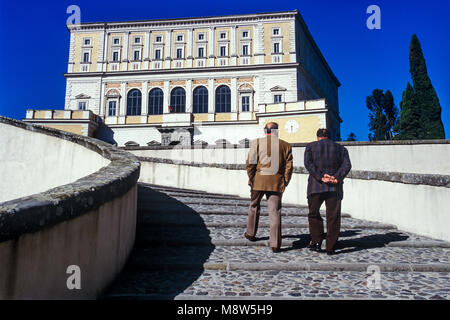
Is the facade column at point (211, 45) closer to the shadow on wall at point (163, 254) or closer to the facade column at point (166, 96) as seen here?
the facade column at point (166, 96)

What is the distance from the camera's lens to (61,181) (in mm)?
7074

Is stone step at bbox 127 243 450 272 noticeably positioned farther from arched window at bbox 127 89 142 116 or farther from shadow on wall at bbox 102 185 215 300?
arched window at bbox 127 89 142 116

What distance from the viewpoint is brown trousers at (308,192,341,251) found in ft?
15.9

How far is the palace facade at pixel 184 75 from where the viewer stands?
37938 mm

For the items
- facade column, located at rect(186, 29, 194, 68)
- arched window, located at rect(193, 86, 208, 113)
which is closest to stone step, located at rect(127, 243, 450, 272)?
arched window, located at rect(193, 86, 208, 113)

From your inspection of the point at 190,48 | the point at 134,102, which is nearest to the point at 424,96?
the point at 190,48

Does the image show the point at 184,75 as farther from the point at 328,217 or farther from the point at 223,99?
the point at 328,217

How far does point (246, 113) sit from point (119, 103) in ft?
48.4

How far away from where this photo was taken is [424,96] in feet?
99.9

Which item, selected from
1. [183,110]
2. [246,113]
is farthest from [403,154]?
[183,110]

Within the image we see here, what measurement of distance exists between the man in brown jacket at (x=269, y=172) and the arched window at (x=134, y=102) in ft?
120

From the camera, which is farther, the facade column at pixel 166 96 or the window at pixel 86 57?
the window at pixel 86 57

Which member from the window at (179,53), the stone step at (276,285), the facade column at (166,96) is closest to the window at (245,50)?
the window at (179,53)
